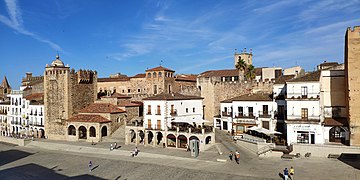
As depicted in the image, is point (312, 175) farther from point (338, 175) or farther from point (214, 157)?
point (214, 157)

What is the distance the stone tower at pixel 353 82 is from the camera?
985 inches

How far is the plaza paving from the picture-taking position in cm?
2052

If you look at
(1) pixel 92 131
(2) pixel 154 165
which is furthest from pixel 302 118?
(1) pixel 92 131

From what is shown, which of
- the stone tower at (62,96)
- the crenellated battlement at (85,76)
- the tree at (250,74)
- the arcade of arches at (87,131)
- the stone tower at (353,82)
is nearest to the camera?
the stone tower at (353,82)

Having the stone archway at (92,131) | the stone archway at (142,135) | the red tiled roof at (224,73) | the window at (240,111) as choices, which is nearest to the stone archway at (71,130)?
the stone archway at (92,131)

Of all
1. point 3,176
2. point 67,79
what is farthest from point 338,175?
point 67,79

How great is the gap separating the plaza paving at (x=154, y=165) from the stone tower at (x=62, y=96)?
25.7 ft

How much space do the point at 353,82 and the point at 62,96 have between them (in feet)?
115

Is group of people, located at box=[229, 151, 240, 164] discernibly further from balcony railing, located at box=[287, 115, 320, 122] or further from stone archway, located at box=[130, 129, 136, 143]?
stone archway, located at box=[130, 129, 136, 143]

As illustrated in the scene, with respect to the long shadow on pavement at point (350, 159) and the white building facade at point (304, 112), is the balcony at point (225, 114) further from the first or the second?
the long shadow on pavement at point (350, 159)

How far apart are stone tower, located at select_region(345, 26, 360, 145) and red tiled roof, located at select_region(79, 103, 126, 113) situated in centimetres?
2648

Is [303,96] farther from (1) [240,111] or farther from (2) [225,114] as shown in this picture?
(2) [225,114]

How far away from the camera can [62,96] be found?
132 ft

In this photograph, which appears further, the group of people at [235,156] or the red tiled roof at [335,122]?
the red tiled roof at [335,122]
